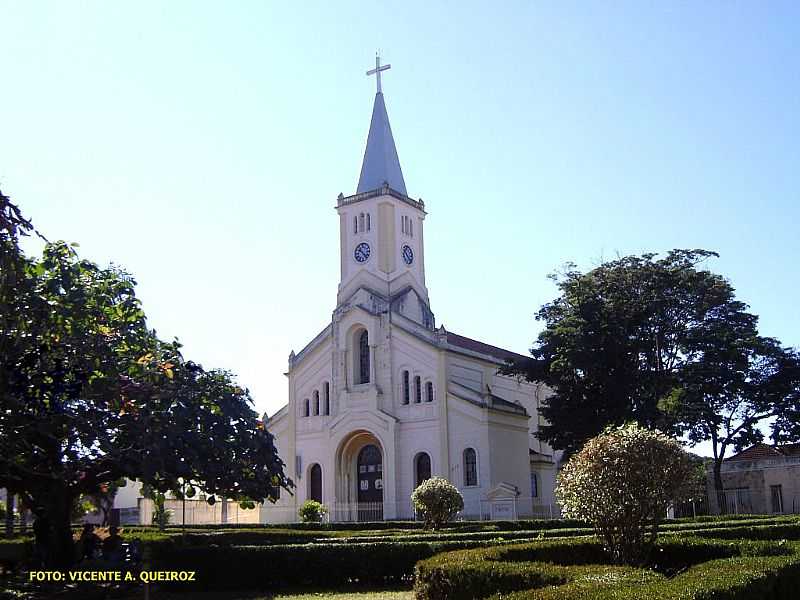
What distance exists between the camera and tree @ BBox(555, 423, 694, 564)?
1504 cm

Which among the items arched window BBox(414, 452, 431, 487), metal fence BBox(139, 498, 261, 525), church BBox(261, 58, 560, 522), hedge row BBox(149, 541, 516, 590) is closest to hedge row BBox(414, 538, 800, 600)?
hedge row BBox(149, 541, 516, 590)

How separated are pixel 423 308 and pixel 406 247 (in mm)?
3990

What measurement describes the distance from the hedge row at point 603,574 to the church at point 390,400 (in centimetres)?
2646

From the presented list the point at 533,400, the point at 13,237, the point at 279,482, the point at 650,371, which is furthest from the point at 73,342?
the point at 533,400

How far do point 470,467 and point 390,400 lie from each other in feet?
19.8

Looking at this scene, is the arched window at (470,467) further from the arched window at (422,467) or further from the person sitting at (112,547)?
the person sitting at (112,547)

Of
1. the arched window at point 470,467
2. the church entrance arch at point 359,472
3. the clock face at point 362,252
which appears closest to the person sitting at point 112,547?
the arched window at point 470,467

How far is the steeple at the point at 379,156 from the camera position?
2136 inches

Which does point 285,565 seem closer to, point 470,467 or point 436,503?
point 436,503

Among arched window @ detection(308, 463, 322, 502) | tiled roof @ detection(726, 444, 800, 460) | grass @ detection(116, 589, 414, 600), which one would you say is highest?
tiled roof @ detection(726, 444, 800, 460)

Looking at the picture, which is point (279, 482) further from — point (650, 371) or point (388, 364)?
point (388, 364)

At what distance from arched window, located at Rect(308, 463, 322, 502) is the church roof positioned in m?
17.1

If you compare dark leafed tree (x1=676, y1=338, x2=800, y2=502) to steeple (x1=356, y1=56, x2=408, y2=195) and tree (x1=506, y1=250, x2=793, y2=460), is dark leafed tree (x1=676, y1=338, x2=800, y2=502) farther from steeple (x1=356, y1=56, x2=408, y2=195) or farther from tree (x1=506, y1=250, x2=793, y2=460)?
steeple (x1=356, y1=56, x2=408, y2=195)

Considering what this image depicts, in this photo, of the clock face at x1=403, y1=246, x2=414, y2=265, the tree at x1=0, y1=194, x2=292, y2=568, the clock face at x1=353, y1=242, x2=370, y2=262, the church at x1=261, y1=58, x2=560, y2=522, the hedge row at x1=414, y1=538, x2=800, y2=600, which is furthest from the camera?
the clock face at x1=403, y1=246, x2=414, y2=265
